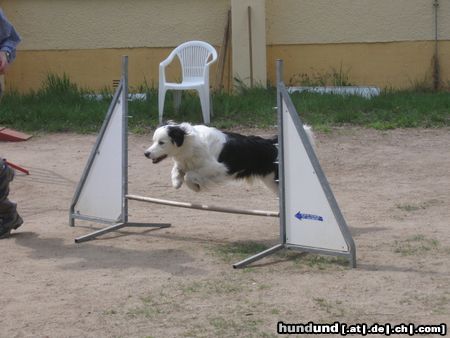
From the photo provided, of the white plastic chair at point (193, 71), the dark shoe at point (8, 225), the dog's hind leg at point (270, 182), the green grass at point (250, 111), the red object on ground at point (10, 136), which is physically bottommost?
the dark shoe at point (8, 225)

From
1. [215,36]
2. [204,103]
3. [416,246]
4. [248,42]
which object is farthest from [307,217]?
[215,36]

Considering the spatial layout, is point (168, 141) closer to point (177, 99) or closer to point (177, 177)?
point (177, 177)

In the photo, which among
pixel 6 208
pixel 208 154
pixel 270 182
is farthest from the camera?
pixel 270 182

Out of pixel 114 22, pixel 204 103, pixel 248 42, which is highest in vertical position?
pixel 114 22

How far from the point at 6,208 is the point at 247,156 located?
1.87 m

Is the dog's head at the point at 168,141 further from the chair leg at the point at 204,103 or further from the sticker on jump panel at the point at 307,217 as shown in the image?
the chair leg at the point at 204,103

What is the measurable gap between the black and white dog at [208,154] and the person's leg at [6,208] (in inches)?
42.2

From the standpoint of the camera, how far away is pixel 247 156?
6914 mm

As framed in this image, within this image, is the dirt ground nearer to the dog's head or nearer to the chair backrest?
the dog's head

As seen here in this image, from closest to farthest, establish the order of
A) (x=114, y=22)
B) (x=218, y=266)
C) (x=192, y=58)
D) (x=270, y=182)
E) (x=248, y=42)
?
(x=218, y=266), (x=270, y=182), (x=192, y=58), (x=248, y=42), (x=114, y=22)

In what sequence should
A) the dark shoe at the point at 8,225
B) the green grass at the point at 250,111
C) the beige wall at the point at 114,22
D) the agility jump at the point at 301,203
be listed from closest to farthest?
the agility jump at the point at 301,203
the dark shoe at the point at 8,225
the green grass at the point at 250,111
the beige wall at the point at 114,22

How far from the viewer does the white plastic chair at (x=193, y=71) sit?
10.7 metres

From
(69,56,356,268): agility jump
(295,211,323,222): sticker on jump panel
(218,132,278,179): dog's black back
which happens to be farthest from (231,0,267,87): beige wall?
(295,211,323,222): sticker on jump panel

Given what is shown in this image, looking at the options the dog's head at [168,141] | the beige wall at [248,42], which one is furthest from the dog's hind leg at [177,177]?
the beige wall at [248,42]
